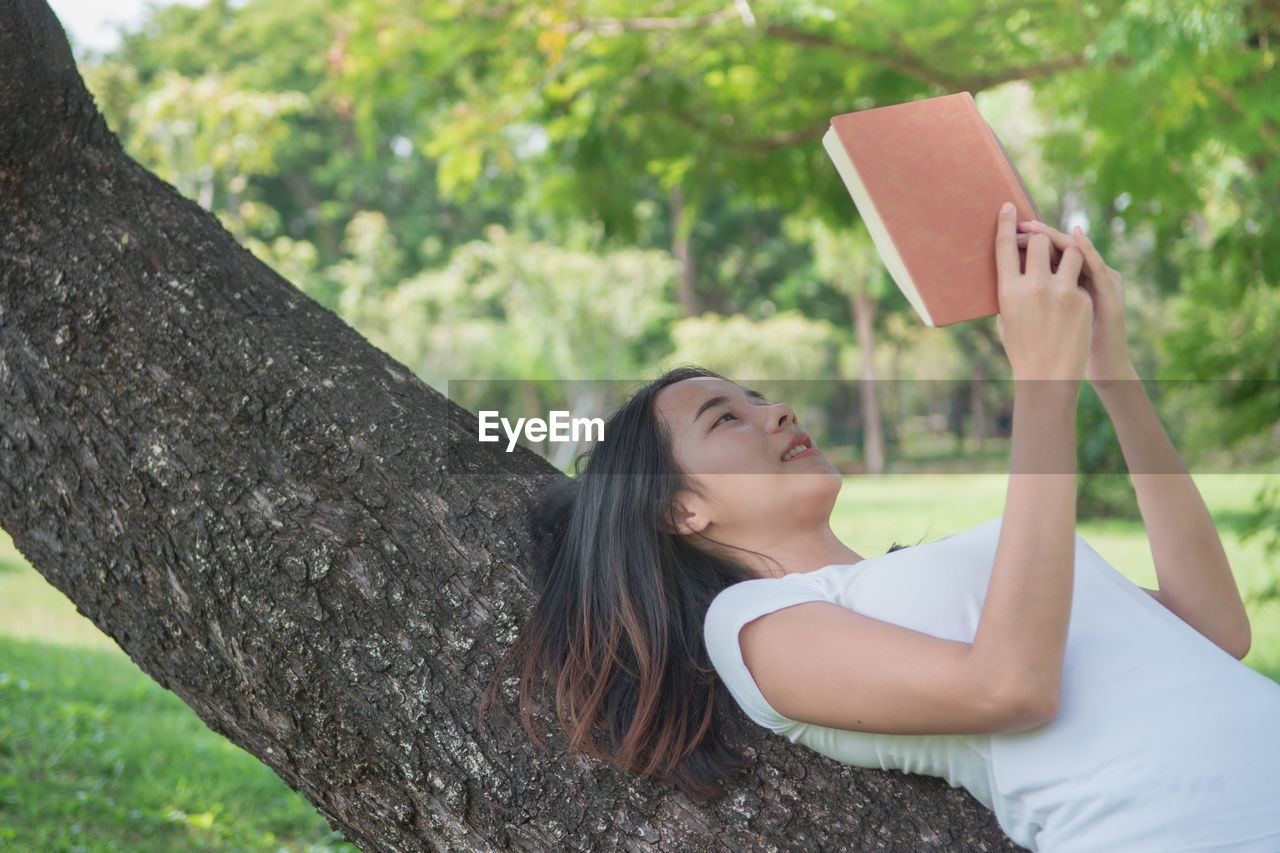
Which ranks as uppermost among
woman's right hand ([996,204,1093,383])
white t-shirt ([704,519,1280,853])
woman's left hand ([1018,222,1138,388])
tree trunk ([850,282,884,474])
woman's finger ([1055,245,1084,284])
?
tree trunk ([850,282,884,474])

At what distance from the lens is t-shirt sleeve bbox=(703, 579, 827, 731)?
1.51 meters

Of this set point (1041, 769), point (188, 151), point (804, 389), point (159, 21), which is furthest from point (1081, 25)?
point (159, 21)

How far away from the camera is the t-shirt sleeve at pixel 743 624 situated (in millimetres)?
1508

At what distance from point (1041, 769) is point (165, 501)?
4.29 feet

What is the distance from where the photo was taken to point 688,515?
1812mm

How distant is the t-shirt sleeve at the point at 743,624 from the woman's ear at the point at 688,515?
22 centimetres

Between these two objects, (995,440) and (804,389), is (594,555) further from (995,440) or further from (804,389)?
(995,440)

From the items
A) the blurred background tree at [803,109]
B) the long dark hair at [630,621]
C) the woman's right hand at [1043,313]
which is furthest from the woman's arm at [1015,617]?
the blurred background tree at [803,109]

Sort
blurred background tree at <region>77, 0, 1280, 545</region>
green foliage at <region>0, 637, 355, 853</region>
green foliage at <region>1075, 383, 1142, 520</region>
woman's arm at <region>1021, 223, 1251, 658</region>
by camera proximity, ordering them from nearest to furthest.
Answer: woman's arm at <region>1021, 223, 1251, 658</region> < green foliage at <region>0, 637, 355, 853</region> < blurred background tree at <region>77, 0, 1280, 545</region> < green foliage at <region>1075, 383, 1142, 520</region>

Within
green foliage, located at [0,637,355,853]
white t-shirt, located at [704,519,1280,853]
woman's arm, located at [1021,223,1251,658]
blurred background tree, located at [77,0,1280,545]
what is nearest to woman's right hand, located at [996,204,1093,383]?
white t-shirt, located at [704,519,1280,853]

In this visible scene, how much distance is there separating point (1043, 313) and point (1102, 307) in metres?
0.19

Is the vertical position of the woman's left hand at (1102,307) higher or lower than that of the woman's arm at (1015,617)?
higher

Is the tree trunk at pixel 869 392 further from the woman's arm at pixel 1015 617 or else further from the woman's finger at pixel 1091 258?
the woman's arm at pixel 1015 617

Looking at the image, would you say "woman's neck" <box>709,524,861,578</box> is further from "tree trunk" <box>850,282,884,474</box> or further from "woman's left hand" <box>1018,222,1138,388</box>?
"tree trunk" <box>850,282,884,474</box>
